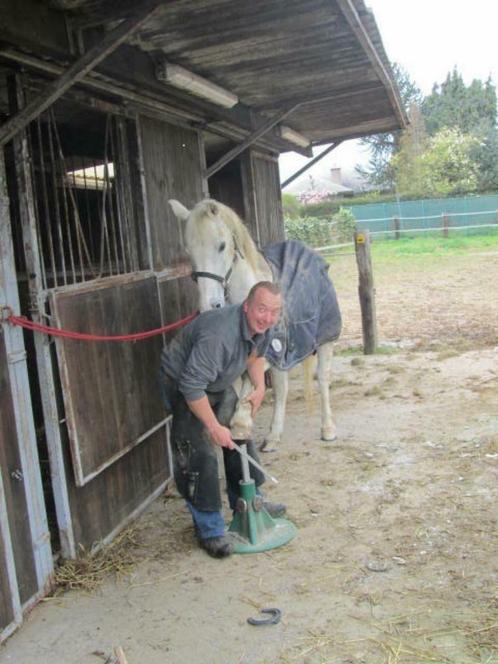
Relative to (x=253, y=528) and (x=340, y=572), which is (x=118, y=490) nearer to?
(x=253, y=528)

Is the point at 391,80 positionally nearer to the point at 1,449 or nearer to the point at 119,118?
the point at 119,118

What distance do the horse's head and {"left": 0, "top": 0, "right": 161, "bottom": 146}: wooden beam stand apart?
4.03ft

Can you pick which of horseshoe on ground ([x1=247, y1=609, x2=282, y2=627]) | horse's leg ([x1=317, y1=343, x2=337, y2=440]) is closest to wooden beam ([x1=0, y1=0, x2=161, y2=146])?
horseshoe on ground ([x1=247, y1=609, x2=282, y2=627])

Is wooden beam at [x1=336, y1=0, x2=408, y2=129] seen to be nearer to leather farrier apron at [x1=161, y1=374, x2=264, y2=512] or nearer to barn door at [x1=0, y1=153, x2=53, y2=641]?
barn door at [x1=0, y1=153, x2=53, y2=641]

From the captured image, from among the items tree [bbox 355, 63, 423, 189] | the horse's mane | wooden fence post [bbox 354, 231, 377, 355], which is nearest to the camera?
the horse's mane

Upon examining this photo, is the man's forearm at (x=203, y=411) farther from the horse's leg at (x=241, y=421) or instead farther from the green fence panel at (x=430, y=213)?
the green fence panel at (x=430, y=213)

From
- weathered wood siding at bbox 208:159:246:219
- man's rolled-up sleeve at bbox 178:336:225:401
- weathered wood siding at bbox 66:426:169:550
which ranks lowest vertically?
weathered wood siding at bbox 66:426:169:550

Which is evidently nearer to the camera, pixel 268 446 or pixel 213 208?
pixel 213 208

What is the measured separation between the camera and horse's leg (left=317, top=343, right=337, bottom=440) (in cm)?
529

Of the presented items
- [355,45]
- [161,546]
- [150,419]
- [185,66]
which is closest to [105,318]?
[150,419]

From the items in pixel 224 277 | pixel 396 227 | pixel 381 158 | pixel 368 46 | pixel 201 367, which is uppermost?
pixel 381 158

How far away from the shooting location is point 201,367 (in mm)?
3154

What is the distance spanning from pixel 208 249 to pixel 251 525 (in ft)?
5.29

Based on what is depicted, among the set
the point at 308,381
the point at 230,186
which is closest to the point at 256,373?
the point at 308,381
